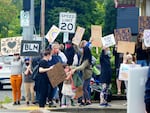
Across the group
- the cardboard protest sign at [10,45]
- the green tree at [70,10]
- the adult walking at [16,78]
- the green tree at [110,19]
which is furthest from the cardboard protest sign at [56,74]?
the green tree at [110,19]

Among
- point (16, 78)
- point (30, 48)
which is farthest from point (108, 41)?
point (16, 78)

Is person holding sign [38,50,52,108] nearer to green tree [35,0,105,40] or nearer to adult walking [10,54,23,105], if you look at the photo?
adult walking [10,54,23,105]

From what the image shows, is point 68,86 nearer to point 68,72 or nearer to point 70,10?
point 68,72

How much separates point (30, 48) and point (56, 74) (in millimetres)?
2260

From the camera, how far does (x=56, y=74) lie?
15148mm

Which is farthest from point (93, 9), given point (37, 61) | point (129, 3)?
point (37, 61)

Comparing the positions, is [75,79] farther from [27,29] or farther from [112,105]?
A: [27,29]

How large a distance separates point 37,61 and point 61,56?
841 millimetres

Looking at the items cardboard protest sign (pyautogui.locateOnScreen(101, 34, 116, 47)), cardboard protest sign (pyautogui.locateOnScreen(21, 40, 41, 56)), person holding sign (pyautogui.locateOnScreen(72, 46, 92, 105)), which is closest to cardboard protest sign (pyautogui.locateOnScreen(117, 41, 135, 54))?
cardboard protest sign (pyautogui.locateOnScreen(101, 34, 116, 47))

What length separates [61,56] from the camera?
16.2 m

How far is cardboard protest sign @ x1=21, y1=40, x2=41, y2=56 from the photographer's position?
17.1 meters

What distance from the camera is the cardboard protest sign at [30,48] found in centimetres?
1708

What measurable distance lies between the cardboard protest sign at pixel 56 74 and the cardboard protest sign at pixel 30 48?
1.99 meters

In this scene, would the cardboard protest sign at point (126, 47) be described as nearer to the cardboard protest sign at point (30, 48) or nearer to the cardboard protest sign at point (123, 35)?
the cardboard protest sign at point (123, 35)
